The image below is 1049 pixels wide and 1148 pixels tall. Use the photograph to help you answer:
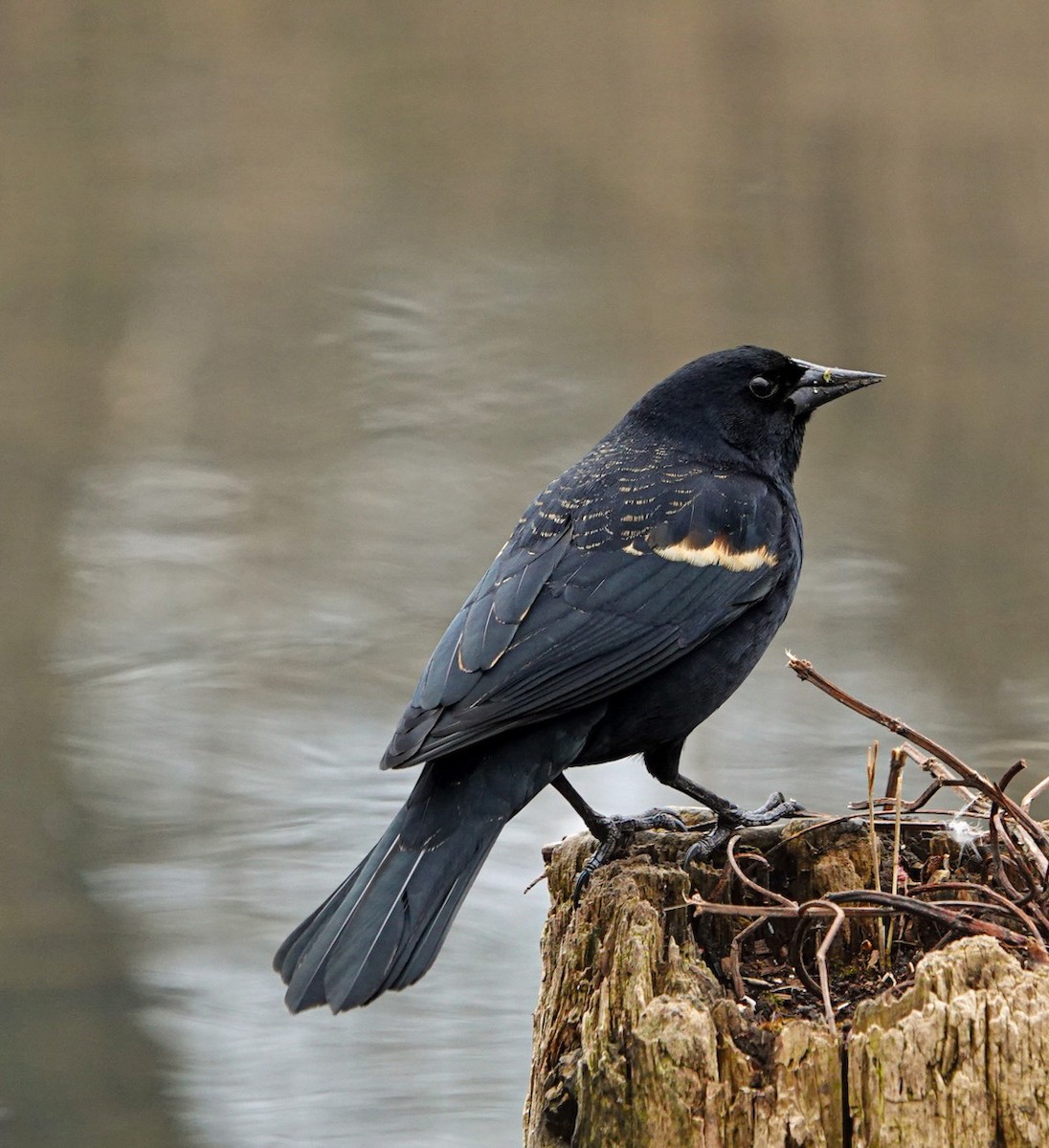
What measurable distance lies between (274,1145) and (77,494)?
3703mm

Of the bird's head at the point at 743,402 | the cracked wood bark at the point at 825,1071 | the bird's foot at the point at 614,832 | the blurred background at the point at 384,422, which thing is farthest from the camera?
the blurred background at the point at 384,422

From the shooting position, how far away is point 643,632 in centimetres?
327

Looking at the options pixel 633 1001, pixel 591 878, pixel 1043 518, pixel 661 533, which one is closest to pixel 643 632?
pixel 661 533

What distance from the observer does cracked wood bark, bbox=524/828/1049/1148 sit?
2.13 metres

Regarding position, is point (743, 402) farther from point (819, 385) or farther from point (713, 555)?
point (713, 555)

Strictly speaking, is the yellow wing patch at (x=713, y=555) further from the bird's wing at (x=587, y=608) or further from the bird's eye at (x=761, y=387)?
the bird's eye at (x=761, y=387)

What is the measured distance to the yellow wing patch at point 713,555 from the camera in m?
3.42

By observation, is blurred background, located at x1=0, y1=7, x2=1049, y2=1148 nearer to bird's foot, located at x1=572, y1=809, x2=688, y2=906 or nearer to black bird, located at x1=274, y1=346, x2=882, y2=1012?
bird's foot, located at x1=572, y1=809, x2=688, y2=906

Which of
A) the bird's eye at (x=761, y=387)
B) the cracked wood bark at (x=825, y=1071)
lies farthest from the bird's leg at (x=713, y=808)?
the bird's eye at (x=761, y=387)

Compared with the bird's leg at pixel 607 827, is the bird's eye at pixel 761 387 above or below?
above

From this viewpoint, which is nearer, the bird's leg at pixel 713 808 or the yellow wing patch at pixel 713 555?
the bird's leg at pixel 713 808

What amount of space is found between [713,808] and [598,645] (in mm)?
382

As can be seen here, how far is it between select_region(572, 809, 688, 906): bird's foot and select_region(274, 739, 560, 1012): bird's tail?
0.16m

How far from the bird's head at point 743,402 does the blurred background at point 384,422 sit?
2.29 meters
